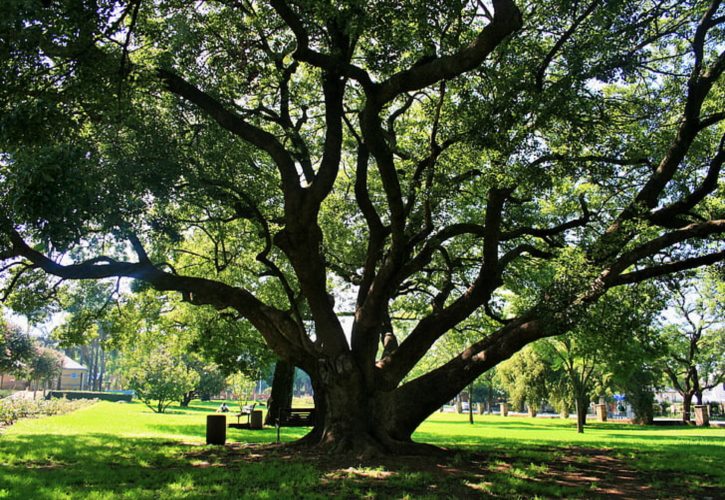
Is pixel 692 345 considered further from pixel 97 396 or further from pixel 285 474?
pixel 97 396

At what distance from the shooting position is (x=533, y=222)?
13805 millimetres

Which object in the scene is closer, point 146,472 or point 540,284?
point 146,472

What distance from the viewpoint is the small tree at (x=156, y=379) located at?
109 ft

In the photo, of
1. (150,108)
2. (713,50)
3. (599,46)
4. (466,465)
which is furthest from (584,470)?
(150,108)

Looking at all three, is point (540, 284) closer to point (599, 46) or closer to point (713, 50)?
point (713, 50)

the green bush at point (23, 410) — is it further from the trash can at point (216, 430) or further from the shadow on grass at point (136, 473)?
the trash can at point (216, 430)

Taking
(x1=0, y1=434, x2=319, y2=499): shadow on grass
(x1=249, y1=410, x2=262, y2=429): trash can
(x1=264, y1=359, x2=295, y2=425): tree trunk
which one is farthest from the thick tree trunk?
(x1=264, y1=359, x2=295, y2=425): tree trunk

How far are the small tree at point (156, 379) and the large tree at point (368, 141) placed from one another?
22.0 metres

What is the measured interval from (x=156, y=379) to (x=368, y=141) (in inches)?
1153

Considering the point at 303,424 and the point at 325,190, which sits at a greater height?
the point at 325,190

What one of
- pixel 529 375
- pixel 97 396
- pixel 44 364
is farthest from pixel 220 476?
pixel 97 396

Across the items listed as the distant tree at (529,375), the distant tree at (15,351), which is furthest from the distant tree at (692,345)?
the distant tree at (15,351)

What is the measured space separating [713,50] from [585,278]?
17.8 feet

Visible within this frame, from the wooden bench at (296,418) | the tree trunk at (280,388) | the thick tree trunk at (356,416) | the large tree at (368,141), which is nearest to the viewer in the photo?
the large tree at (368,141)
